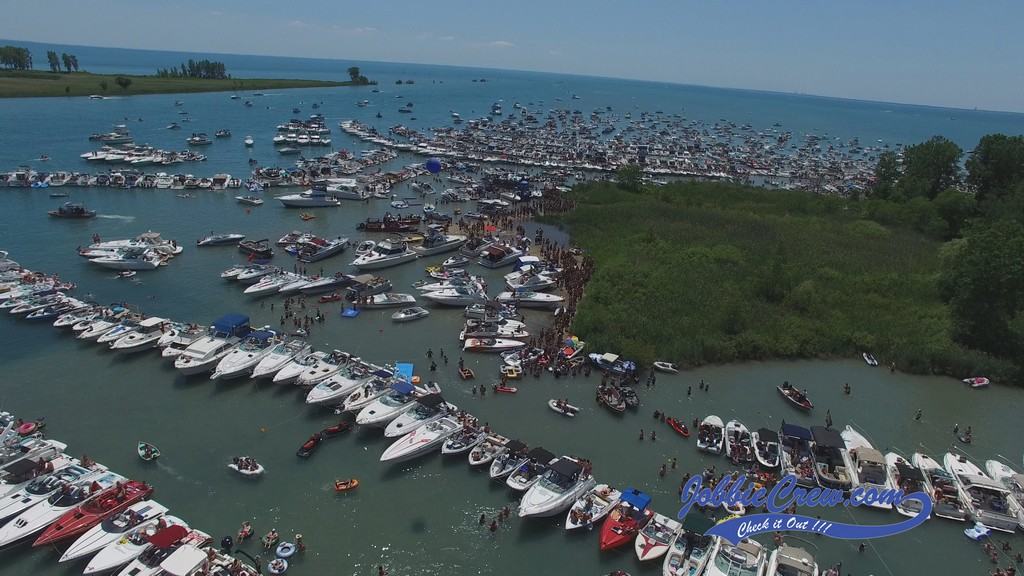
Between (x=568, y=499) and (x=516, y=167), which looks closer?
(x=568, y=499)

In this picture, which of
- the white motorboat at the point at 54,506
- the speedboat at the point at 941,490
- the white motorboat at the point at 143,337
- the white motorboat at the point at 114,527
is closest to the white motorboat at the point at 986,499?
the speedboat at the point at 941,490

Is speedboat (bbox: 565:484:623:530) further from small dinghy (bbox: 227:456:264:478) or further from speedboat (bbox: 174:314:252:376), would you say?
speedboat (bbox: 174:314:252:376)

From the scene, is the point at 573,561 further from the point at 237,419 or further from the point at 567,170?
the point at 567,170

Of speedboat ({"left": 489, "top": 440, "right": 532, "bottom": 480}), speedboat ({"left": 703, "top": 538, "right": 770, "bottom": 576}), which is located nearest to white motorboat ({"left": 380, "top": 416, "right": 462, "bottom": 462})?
speedboat ({"left": 489, "top": 440, "right": 532, "bottom": 480})

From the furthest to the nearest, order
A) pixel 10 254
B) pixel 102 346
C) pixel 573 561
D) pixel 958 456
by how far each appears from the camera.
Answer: pixel 10 254, pixel 102 346, pixel 958 456, pixel 573 561

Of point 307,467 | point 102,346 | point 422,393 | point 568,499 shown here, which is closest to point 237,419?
point 307,467

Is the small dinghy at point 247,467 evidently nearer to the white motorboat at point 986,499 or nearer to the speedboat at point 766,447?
the speedboat at point 766,447
